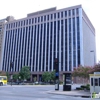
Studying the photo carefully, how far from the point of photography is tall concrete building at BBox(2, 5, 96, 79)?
332 feet

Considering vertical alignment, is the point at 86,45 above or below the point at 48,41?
below

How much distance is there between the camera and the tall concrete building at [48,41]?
332 feet

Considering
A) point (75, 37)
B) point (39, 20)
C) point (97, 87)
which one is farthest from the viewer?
point (39, 20)

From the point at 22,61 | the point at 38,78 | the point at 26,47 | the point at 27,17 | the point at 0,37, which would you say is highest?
the point at 27,17

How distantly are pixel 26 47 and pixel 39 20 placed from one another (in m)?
19.3

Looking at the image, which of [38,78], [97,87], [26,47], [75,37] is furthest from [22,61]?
[97,87]

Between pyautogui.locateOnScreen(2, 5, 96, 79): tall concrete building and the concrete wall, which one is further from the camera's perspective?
the concrete wall

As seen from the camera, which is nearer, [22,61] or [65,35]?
[65,35]

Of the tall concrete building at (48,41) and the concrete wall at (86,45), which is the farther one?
the concrete wall at (86,45)

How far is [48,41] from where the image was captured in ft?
358

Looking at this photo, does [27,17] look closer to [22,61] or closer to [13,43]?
[13,43]

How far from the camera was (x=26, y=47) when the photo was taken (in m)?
116

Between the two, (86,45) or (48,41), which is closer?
(48,41)

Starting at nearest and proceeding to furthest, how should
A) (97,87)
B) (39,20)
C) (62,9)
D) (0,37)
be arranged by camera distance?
(97,87) → (62,9) → (39,20) → (0,37)
